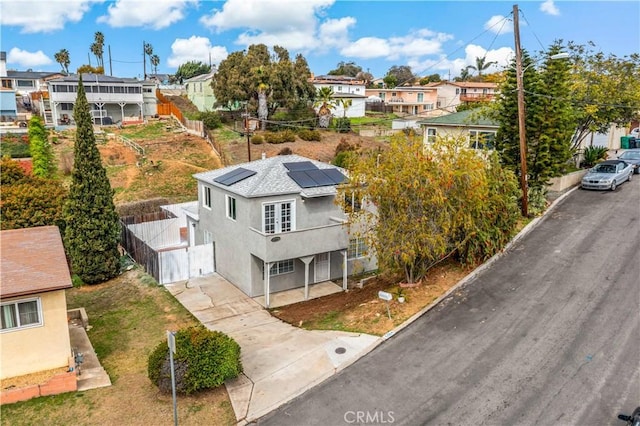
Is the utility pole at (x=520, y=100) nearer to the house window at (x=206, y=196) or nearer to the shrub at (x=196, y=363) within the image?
the house window at (x=206, y=196)

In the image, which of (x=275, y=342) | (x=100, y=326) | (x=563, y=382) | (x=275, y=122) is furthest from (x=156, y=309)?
(x=275, y=122)

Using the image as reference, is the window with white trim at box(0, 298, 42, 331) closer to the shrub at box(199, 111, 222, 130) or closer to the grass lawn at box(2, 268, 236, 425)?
the grass lawn at box(2, 268, 236, 425)

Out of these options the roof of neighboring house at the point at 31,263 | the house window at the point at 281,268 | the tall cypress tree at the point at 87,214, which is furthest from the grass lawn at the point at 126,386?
the house window at the point at 281,268

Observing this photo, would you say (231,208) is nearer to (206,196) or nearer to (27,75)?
(206,196)

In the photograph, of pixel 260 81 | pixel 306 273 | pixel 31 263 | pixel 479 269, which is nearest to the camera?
pixel 31 263

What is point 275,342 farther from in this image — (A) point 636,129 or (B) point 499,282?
(A) point 636,129

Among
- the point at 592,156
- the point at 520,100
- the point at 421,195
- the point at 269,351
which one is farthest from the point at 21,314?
the point at 592,156

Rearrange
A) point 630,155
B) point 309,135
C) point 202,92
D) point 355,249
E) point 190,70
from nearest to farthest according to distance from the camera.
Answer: point 355,249 < point 630,155 < point 309,135 < point 202,92 < point 190,70

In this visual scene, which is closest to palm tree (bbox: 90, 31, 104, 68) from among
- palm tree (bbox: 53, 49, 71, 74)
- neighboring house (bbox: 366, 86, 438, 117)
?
palm tree (bbox: 53, 49, 71, 74)
